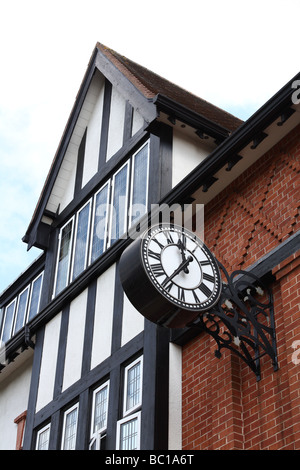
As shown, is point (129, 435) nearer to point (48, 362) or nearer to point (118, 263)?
point (118, 263)

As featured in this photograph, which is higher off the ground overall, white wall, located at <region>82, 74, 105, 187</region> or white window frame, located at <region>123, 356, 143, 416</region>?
white wall, located at <region>82, 74, 105, 187</region>

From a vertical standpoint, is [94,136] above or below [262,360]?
above

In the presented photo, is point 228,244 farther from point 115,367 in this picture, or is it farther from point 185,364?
point 115,367

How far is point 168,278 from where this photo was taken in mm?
8773

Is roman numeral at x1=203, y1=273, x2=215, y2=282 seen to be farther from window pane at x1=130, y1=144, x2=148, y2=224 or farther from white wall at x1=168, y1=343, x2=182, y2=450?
window pane at x1=130, y1=144, x2=148, y2=224

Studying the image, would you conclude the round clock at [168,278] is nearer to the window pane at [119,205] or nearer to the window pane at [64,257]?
the window pane at [119,205]

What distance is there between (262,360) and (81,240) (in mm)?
5776

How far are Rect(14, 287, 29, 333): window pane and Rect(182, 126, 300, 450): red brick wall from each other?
22.0 feet

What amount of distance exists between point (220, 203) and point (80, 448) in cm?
398

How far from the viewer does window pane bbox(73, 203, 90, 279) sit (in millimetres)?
13830

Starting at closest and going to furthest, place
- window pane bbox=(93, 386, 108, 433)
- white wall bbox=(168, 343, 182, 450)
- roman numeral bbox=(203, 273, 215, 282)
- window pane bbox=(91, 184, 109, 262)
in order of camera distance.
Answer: roman numeral bbox=(203, 273, 215, 282) < white wall bbox=(168, 343, 182, 450) < window pane bbox=(93, 386, 108, 433) < window pane bbox=(91, 184, 109, 262)

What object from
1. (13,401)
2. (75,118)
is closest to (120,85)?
(75,118)

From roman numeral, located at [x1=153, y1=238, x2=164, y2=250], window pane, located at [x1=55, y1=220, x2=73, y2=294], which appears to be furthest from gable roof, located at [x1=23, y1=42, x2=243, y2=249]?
roman numeral, located at [x1=153, y1=238, x2=164, y2=250]
